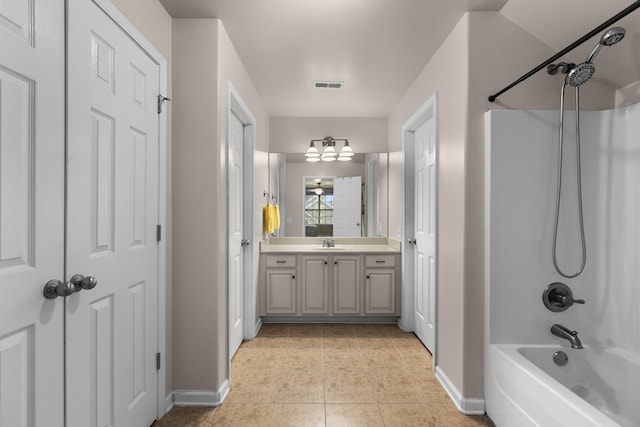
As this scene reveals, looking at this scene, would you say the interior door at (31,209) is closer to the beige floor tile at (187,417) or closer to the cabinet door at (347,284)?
the beige floor tile at (187,417)

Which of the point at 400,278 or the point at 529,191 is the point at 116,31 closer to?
the point at 529,191

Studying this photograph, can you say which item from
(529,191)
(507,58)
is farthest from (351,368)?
(507,58)

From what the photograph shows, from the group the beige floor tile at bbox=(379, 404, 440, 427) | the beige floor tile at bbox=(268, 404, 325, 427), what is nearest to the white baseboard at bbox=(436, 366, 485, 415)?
the beige floor tile at bbox=(379, 404, 440, 427)

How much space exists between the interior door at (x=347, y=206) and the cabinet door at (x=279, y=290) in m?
0.86

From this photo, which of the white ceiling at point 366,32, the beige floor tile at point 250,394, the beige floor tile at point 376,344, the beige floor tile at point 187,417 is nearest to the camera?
the white ceiling at point 366,32

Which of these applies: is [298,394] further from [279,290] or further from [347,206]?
[347,206]

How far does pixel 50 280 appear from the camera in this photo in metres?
1.27

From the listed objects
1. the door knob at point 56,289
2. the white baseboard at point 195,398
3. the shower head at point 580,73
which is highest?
the shower head at point 580,73

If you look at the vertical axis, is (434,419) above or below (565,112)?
below

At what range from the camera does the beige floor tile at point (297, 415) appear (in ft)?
6.89

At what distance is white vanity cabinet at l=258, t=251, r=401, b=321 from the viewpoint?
3.91m

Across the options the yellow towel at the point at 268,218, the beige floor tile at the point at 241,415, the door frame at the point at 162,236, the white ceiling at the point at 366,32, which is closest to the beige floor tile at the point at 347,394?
the beige floor tile at the point at 241,415

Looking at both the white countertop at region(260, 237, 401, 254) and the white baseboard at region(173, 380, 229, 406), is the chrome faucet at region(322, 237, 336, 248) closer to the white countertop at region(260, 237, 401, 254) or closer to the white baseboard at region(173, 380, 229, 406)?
the white countertop at region(260, 237, 401, 254)

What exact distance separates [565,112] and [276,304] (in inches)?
119
